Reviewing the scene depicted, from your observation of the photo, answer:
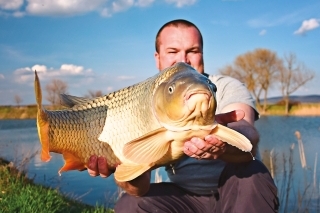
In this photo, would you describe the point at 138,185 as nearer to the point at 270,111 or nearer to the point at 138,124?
the point at 138,124

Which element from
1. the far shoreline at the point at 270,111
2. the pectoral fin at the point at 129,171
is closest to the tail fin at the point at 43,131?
the pectoral fin at the point at 129,171

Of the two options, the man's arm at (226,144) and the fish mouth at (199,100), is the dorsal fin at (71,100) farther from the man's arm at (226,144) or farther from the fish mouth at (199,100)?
the fish mouth at (199,100)

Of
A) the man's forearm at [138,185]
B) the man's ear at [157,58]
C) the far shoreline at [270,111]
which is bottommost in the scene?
the far shoreline at [270,111]

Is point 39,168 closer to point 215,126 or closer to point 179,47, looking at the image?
point 179,47

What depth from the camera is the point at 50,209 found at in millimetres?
3840

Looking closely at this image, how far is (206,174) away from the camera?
2582 millimetres

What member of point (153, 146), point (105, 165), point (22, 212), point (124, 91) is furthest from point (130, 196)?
point (22, 212)

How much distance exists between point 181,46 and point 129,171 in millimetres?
1342

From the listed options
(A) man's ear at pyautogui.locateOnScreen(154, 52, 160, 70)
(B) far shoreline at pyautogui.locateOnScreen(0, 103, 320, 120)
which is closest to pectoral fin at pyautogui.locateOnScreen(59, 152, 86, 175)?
(A) man's ear at pyautogui.locateOnScreen(154, 52, 160, 70)

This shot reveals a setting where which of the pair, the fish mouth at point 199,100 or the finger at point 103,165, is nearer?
the fish mouth at point 199,100

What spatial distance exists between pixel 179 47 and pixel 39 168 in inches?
285

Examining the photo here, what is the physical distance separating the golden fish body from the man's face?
0.97m

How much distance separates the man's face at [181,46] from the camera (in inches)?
112

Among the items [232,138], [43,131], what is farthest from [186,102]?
[43,131]
